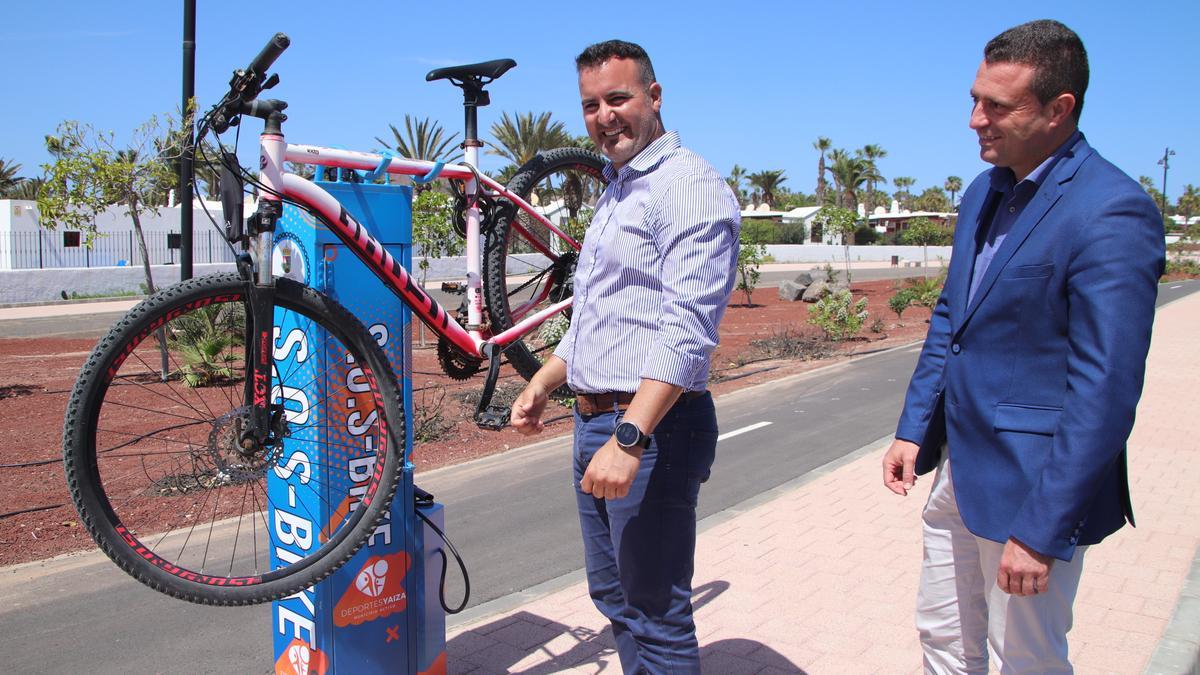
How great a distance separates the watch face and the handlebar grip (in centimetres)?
169

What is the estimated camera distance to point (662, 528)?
263 cm

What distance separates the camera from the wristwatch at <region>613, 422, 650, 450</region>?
7.70 feet

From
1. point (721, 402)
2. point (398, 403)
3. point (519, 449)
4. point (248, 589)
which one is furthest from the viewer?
point (721, 402)

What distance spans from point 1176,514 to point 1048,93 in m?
4.93

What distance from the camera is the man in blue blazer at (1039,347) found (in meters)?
2.16

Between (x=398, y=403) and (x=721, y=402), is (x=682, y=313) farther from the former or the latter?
(x=721, y=402)

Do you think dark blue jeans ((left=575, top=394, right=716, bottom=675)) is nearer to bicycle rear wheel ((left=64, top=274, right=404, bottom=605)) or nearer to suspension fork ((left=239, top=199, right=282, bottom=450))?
bicycle rear wheel ((left=64, top=274, right=404, bottom=605))

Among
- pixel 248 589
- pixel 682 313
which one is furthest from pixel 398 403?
pixel 682 313

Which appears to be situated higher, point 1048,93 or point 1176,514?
point 1048,93

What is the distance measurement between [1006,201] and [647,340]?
111cm

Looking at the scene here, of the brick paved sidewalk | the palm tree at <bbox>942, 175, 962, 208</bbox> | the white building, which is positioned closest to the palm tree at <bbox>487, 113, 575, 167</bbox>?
the white building

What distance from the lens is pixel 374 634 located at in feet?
10.8

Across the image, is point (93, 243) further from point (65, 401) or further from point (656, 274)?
point (656, 274)

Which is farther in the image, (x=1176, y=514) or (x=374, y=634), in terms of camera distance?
(x=1176, y=514)
